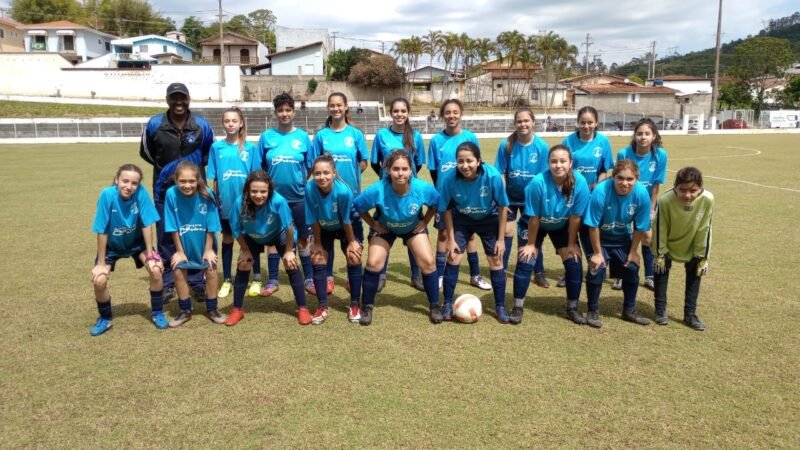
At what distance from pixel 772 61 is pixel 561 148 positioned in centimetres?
6699

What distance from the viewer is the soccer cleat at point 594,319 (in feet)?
15.6

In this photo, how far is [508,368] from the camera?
3.92m

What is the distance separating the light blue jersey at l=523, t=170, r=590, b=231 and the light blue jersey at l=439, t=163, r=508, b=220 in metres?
0.25

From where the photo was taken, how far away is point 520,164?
18.7 ft

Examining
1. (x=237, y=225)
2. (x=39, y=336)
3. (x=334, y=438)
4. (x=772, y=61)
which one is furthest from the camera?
(x=772, y=61)

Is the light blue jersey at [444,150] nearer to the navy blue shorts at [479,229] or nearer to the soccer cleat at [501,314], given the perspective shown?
the navy blue shorts at [479,229]

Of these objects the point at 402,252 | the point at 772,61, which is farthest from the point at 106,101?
the point at 772,61

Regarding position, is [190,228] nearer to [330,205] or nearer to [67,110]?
[330,205]

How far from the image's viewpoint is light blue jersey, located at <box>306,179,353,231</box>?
4902 millimetres

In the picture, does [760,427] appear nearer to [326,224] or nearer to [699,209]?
[699,209]

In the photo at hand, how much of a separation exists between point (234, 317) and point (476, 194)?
239 centimetres

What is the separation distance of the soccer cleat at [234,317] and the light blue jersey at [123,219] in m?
0.95

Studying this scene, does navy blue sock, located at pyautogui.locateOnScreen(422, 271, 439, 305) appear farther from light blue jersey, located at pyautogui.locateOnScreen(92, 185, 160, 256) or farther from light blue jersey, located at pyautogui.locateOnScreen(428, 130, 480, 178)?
light blue jersey, located at pyautogui.locateOnScreen(92, 185, 160, 256)

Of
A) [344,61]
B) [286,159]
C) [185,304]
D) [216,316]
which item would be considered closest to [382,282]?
[286,159]
